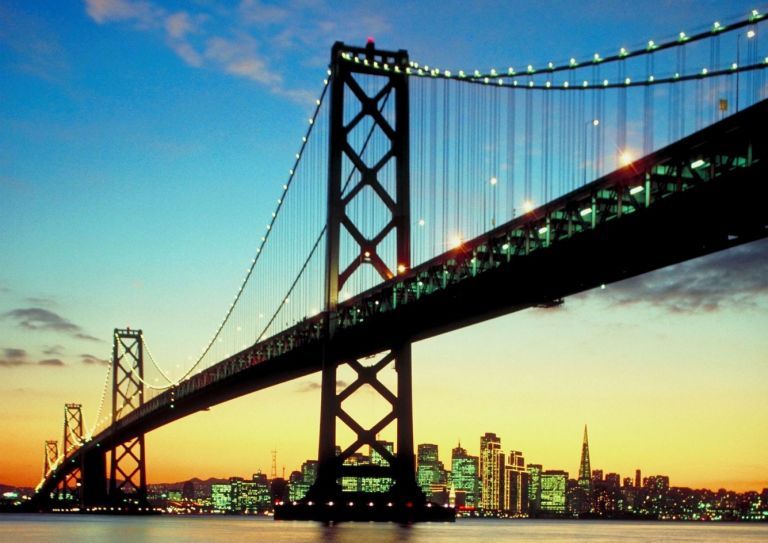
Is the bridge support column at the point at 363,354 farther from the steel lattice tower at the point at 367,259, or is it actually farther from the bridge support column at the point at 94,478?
the bridge support column at the point at 94,478

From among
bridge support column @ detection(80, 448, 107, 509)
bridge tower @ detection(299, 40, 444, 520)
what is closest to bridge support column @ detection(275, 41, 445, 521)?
bridge tower @ detection(299, 40, 444, 520)

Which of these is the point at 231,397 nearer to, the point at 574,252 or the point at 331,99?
the point at 331,99

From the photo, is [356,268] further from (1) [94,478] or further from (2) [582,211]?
(1) [94,478]

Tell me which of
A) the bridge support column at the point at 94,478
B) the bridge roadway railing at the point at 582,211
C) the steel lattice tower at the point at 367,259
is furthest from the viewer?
the bridge support column at the point at 94,478

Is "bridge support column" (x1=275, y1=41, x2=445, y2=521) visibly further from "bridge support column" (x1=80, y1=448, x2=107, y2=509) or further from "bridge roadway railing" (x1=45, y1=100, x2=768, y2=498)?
"bridge support column" (x1=80, y1=448, x2=107, y2=509)

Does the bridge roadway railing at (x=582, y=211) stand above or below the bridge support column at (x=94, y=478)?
above

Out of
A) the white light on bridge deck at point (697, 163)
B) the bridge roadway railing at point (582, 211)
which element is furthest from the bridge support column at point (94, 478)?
the white light on bridge deck at point (697, 163)
